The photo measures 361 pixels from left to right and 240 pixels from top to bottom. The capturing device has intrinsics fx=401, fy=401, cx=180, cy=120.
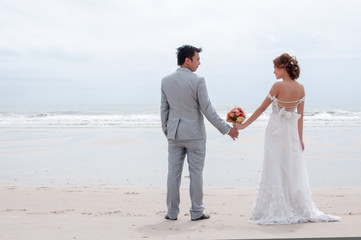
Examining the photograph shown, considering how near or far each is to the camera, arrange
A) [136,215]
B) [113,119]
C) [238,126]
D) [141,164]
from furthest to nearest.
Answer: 1. [113,119]
2. [141,164]
3. [136,215]
4. [238,126]

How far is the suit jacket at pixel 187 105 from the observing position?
426 centimetres

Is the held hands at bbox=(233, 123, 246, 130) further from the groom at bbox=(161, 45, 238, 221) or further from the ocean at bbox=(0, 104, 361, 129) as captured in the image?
the ocean at bbox=(0, 104, 361, 129)

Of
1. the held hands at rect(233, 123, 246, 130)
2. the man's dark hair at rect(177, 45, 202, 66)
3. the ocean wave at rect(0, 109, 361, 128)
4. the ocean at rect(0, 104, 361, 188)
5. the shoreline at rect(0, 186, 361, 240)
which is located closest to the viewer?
the shoreline at rect(0, 186, 361, 240)

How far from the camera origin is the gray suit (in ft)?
14.0

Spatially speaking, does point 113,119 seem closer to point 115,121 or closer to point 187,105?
point 115,121

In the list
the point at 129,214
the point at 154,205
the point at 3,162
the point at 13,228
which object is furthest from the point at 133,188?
the point at 3,162

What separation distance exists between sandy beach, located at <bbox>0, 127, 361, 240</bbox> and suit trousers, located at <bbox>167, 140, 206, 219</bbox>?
0.56 ft

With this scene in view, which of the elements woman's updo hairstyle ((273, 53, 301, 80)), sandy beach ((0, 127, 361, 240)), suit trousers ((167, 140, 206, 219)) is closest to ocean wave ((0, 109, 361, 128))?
sandy beach ((0, 127, 361, 240))

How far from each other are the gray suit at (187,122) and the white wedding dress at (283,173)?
0.55 meters

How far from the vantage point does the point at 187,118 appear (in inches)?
170

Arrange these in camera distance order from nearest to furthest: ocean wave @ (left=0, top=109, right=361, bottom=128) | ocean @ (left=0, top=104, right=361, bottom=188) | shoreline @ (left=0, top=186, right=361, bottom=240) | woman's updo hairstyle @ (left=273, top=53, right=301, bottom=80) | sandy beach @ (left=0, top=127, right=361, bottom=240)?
shoreline @ (left=0, top=186, right=361, bottom=240) → sandy beach @ (left=0, top=127, right=361, bottom=240) → woman's updo hairstyle @ (left=273, top=53, right=301, bottom=80) → ocean @ (left=0, top=104, right=361, bottom=188) → ocean wave @ (left=0, top=109, right=361, bottom=128)

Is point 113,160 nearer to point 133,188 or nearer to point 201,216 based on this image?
point 133,188

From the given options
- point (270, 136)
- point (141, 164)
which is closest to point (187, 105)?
point (270, 136)

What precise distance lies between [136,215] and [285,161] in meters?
1.90
